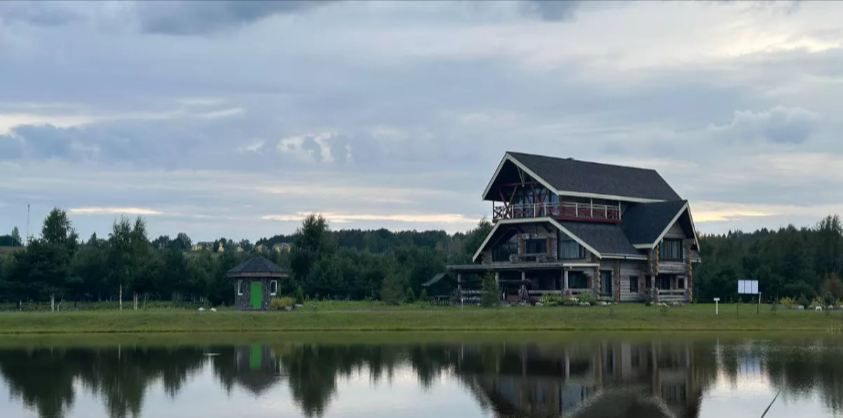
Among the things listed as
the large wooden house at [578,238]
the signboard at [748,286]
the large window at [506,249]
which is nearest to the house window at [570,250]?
the large wooden house at [578,238]

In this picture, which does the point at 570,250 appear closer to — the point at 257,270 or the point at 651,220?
the point at 651,220

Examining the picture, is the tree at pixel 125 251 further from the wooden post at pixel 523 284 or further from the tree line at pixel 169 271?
the wooden post at pixel 523 284

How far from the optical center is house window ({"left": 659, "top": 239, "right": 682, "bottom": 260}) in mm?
74125

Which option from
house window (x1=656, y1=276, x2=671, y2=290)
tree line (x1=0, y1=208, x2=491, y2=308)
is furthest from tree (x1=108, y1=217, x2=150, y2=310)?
house window (x1=656, y1=276, x2=671, y2=290)

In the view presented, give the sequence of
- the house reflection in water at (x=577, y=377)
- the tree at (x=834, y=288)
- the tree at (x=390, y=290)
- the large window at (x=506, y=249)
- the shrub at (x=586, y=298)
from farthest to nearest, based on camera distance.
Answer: the large window at (x=506, y=249) → the tree at (x=834, y=288) → the tree at (x=390, y=290) → the shrub at (x=586, y=298) → the house reflection in water at (x=577, y=377)

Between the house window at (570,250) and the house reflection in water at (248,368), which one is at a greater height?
the house window at (570,250)

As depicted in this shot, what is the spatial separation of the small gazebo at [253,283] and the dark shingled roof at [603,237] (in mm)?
20584

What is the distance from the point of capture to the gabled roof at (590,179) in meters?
72.1

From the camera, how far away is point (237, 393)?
28.5 meters

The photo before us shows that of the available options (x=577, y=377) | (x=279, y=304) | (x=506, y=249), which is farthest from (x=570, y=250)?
(x=577, y=377)

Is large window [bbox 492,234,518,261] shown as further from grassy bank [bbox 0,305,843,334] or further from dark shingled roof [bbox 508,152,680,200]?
grassy bank [bbox 0,305,843,334]

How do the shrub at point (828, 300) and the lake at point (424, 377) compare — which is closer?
the lake at point (424, 377)

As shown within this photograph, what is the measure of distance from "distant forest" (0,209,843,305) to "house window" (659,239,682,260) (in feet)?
9.50

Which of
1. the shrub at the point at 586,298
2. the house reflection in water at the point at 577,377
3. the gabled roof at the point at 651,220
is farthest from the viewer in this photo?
the gabled roof at the point at 651,220
